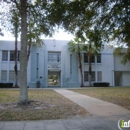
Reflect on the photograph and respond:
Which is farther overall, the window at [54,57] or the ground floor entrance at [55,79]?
the ground floor entrance at [55,79]

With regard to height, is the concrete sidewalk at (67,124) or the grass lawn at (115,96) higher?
the concrete sidewalk at (67,124)

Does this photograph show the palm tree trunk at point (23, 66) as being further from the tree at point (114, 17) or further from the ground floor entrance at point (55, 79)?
the ground floor entrance at point (55, 79)

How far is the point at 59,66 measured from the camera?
3366cm

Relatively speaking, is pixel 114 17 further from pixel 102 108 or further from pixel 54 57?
pixel 54 57

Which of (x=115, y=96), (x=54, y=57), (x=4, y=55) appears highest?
(x=4, y=55)

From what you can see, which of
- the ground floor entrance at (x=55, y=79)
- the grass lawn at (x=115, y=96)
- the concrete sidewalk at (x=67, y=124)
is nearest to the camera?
the concrete sidewalk at (x=67, y=124)

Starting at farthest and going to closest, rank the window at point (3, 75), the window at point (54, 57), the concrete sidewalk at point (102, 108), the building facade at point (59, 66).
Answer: the window at point (54, 57)
the building facade at point (59, 66)
the window at point (3, 75)
the concrete sidewalk at point (102, 108)

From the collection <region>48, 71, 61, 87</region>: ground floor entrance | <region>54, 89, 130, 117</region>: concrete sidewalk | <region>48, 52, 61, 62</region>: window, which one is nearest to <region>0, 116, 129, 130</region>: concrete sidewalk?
<region>54, 89, 130, 117</region>: concrete sidewalk

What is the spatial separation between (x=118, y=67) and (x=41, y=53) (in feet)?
43.4

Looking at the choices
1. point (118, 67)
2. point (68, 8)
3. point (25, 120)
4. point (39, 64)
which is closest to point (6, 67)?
point (39, 64)

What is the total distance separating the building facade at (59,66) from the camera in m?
32.3

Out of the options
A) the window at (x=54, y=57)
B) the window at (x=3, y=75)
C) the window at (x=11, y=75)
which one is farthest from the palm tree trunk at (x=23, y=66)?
the window at (x=54, y=57)

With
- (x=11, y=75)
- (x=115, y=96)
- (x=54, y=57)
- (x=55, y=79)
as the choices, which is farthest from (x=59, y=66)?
(x=115, y=96)

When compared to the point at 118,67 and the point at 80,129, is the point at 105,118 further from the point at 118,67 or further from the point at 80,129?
the point at 118,67
